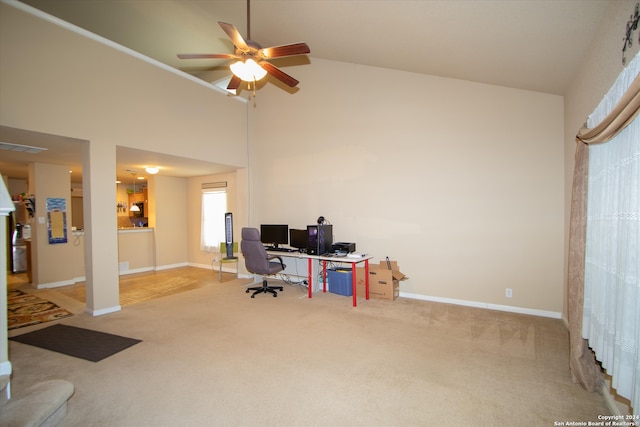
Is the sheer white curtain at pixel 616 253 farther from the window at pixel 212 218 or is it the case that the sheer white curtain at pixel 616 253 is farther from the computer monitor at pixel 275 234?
the window at pixel 212 218

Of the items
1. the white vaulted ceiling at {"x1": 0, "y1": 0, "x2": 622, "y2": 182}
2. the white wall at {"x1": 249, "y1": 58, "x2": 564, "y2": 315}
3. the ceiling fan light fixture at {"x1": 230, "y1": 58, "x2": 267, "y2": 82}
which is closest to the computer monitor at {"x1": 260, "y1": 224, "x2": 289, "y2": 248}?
the white wall at {"x1": 249, "y1": 58, "x2": 564, "y2": 315}

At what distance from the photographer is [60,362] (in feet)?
8.85

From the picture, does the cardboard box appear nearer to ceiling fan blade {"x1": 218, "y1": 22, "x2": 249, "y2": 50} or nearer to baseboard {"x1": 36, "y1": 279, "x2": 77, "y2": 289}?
ceiling fan blade {"x1": 218, "y1": 22, "x2": 249, "y2": 50}

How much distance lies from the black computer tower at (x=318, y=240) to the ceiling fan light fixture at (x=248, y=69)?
248 centimetres

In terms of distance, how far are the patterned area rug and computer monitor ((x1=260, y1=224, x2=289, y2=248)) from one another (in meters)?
3.13

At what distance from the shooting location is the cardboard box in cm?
438

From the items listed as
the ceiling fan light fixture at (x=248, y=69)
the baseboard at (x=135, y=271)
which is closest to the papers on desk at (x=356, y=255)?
the ceiling fan light fixture at (x=248, y=69)

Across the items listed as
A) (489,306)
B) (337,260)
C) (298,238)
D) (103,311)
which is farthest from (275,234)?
(489,306)

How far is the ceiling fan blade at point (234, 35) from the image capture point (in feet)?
8.08

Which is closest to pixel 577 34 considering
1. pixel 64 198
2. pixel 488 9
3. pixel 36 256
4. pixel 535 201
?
pixel 488 9

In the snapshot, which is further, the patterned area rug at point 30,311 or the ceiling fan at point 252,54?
the patterned area rug at point 30,311

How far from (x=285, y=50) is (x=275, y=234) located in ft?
11.4

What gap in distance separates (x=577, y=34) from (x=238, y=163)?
17.4 ft

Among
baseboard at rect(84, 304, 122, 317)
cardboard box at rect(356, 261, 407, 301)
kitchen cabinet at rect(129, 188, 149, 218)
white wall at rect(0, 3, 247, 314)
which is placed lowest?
baseboard at rect(84, 304, 122, 317)
